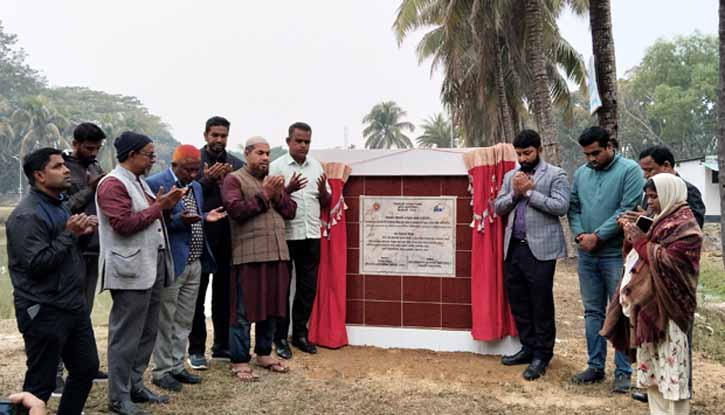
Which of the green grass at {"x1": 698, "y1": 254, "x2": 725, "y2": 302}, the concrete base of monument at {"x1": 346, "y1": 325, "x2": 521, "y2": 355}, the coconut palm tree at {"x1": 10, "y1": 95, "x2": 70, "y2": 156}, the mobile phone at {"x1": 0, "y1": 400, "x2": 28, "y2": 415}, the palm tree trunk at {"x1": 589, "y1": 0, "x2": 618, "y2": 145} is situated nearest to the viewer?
the mobile phone at {"x1": 0, "y1": 400, "x2": 28, "y2": 415}

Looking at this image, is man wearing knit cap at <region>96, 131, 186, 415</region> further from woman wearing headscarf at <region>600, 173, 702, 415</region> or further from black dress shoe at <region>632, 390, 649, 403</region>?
black dress shoe at <region>632, 390, 649, 403</region>

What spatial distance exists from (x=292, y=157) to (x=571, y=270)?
956 cm

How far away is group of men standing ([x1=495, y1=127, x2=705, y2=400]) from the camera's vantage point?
14.4 ft

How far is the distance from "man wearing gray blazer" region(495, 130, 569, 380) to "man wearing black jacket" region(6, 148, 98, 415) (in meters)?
2.97

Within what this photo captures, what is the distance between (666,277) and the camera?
3.42 metres

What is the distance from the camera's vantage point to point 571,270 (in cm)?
1326

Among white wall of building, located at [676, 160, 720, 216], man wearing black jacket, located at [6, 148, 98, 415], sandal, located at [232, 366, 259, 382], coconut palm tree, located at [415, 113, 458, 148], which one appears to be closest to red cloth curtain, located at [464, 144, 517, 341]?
sandal, located at [232, 366, 259, 382]

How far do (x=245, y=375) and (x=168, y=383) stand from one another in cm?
55

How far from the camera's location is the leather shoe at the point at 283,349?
17.1ft

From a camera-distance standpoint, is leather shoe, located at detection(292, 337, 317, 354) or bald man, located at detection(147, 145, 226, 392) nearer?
bald man, located at detection(147, 145, 226, 392)

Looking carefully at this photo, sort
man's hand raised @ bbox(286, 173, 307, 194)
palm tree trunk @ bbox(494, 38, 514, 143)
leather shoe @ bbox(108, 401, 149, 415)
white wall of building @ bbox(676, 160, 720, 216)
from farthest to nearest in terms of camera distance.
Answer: white wall of building @ bbox(676, 160, 720, 216)
palm tree trunk @ bbox(494, 38, 514, 143)
man's hand raised @ bbox(286, 173, 307, 194)
leather shoe @ bbox(108, 401, 149, 415)

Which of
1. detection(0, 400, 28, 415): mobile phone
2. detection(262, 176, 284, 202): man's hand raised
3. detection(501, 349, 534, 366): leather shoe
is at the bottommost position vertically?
detection(501, 349, 534, 366): leather shoe

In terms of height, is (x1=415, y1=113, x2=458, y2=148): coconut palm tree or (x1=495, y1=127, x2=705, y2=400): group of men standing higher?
(x1=415, y1=113, x2=458, y2=148): coconut palm tree

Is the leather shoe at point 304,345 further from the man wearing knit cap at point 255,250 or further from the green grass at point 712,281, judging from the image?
the green grass at point 712,281
